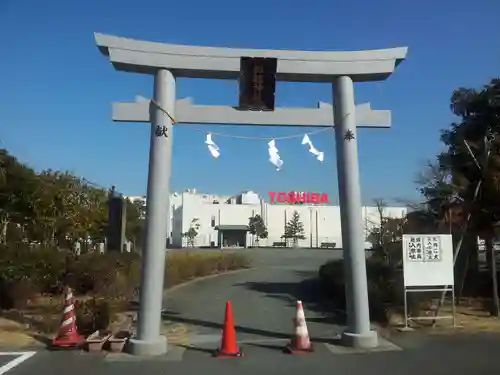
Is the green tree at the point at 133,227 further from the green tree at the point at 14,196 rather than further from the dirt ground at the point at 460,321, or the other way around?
the dirt ground at the point at 460,321

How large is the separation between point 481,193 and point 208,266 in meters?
16.7

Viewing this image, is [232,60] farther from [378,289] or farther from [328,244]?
[328,244]

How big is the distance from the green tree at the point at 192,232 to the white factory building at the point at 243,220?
1.53ft

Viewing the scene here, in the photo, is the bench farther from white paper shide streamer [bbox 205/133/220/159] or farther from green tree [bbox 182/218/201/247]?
white paper shide streamer [bbox 205/133/220/159]

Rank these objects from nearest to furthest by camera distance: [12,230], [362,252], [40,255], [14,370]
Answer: [14,370]
[362,252]
[40,255]
[12,230]

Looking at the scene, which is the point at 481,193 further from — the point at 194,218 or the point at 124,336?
the point at 194,218

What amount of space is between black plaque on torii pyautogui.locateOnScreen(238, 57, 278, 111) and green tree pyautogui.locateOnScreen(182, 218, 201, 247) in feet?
226

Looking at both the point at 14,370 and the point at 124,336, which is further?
the point at 124,336

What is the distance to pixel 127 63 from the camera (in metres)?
9.32

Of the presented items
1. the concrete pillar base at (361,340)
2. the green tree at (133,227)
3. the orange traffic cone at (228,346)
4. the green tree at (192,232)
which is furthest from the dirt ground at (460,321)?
the green tree at (192,232)

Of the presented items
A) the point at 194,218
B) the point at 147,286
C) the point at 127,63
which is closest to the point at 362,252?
the point at 147,286

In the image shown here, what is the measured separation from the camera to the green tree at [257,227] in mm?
80750

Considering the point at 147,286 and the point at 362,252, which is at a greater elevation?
the point at 362,252

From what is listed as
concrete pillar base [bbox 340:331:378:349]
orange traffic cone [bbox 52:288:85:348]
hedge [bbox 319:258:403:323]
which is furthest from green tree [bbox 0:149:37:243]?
concrete pillar base [bbox 340:331:378:349]
